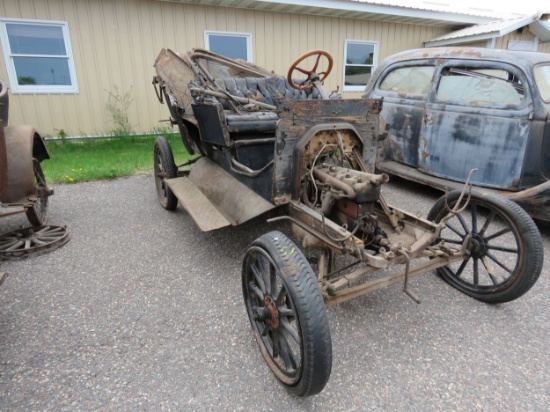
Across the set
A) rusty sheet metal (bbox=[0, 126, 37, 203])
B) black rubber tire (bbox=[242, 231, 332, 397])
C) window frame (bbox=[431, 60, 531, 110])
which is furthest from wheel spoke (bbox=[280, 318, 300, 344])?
window frame (bbox=[431, 60, 531, 110])

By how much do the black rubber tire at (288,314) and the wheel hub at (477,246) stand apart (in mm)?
1406

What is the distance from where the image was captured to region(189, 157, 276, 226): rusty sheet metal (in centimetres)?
283

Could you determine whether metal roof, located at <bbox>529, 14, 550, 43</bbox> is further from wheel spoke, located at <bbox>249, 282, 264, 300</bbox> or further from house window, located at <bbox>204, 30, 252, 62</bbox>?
wheel spoke, located at <bbox>249, 282, 264, 300</bbox>

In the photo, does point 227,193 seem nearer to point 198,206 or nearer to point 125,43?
point 198,206

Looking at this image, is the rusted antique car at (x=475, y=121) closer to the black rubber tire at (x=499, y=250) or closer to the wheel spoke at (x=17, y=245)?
the black rubber tire at (x=499, y=250)

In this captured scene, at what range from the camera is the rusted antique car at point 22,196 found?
10.3 feet

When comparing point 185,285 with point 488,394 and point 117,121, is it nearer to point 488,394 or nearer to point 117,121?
point 488,394

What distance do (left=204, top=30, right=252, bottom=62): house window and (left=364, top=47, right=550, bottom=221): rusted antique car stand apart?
173 inches

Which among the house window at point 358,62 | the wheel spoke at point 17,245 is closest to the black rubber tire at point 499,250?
the wheel spoke at point 17,245

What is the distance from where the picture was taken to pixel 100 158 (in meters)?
6.75

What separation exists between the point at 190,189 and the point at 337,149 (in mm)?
1690

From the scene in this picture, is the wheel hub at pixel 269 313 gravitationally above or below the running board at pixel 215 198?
below

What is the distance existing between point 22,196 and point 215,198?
1654 millimetres

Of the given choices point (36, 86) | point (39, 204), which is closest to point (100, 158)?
point (36, 86)
